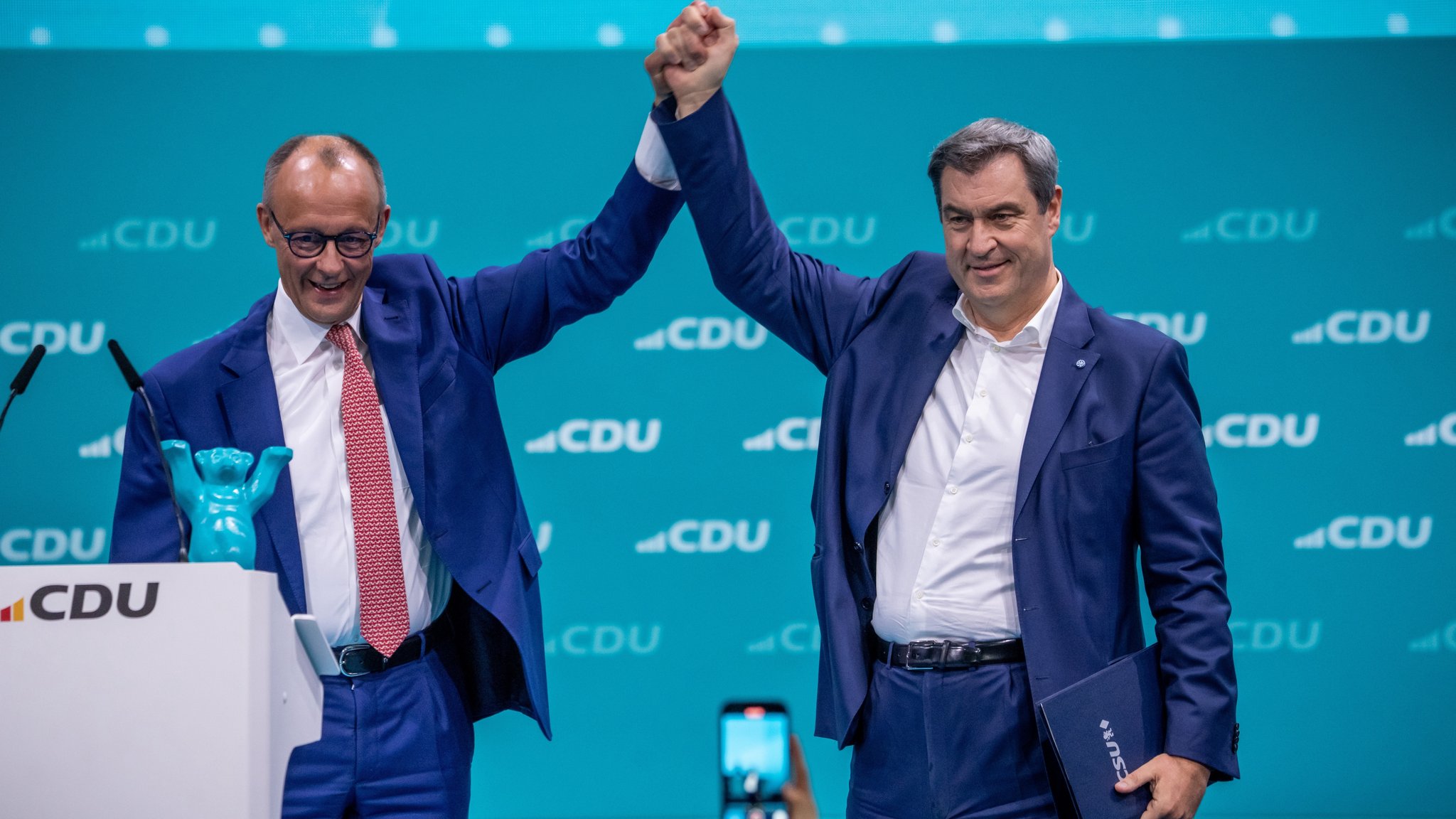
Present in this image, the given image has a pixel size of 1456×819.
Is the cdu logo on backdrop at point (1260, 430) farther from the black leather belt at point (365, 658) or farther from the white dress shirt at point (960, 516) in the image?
the black leather belt at point (365, 658)

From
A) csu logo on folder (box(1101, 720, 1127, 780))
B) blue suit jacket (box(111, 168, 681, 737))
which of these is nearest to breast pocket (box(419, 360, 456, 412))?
blue suit jacket (box(111, 168, 681, 737))

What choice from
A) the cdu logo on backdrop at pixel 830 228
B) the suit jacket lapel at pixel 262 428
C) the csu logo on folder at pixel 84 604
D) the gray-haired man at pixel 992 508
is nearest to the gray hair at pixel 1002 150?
the gray-haired man at pixel 992 508

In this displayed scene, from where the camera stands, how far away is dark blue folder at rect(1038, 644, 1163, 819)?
2.14 meters

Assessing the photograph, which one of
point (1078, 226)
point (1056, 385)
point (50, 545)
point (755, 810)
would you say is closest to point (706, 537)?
point (1078, 226)

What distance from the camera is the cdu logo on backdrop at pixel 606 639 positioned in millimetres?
4379

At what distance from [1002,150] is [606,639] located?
2.56 metres

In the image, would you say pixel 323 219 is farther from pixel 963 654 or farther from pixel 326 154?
pixel 963 654

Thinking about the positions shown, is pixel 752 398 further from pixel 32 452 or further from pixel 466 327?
pixel 32 452

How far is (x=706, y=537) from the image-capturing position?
438cm

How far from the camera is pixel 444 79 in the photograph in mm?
4285

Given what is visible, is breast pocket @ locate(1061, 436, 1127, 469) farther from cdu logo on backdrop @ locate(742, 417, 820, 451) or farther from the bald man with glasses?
cdu logo on backdrop @ locate(742, 417, 820, 451)

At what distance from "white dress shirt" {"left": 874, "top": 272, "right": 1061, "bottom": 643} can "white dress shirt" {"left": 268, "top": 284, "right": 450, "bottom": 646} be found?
804mm

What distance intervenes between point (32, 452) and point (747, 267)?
2881mm

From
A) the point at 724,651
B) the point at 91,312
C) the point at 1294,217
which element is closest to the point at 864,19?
the point at 1294,217
